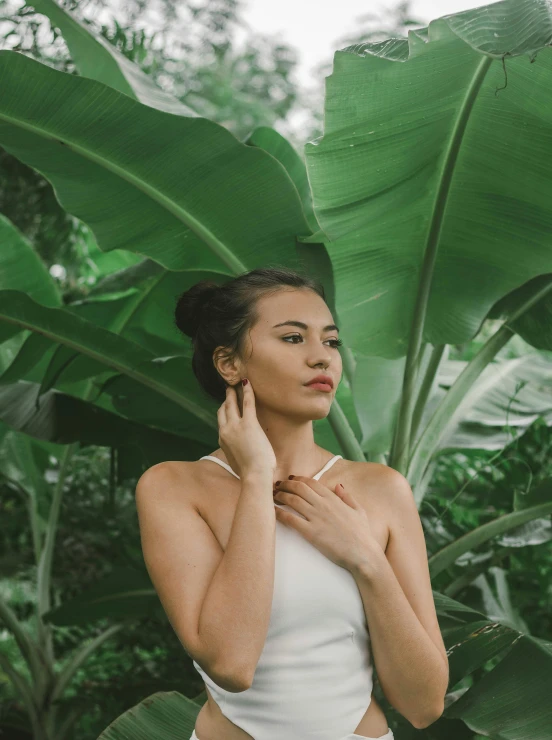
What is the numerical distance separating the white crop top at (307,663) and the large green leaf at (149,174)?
1162mm

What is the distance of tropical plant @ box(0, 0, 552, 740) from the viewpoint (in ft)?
5.84

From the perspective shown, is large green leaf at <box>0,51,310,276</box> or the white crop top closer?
the white crop top

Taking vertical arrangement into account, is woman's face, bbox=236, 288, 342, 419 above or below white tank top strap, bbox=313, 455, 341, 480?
above

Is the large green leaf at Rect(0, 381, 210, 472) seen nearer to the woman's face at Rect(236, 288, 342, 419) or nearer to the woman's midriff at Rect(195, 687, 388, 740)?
the woman's face at Rect(236, 288, 342, 419)

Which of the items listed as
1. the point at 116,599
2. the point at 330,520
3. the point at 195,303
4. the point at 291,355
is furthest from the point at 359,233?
the point at 116,599

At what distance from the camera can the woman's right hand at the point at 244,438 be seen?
4.82 ft

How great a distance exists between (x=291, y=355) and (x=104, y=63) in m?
1.65

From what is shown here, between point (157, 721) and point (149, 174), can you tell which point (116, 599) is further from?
point (149, 174)

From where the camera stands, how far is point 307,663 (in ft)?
4.57

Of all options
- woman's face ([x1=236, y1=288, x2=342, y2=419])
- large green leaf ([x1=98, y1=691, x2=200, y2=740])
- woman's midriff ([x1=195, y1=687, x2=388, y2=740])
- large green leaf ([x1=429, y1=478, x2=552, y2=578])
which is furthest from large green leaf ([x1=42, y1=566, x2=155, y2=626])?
woman's face ([x1=236, y1=288, x2=342, y2=419])

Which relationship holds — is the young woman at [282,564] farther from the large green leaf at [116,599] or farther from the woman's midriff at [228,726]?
the large green leaf at [116,599]

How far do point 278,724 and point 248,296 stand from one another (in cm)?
84

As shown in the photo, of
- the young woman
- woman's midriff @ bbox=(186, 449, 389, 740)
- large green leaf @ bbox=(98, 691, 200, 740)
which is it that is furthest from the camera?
large green leaf @ bbox=(98, 691, 200, 740)

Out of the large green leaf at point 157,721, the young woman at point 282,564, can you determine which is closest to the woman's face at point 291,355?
the young woman at point 282,564
